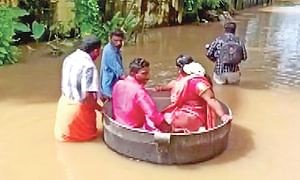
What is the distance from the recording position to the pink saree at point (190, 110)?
5373mm

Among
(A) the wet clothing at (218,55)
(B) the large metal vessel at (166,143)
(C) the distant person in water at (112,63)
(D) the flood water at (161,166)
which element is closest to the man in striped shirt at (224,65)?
(A) the wet clothing at (218,55)

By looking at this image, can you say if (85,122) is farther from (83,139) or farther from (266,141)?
(266,141)

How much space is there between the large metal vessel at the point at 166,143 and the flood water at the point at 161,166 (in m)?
0.08

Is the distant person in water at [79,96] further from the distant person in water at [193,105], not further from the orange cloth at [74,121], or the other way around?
the distant person in water at [193,105]

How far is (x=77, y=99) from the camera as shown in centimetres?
557

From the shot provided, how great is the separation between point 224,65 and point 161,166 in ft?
11.0

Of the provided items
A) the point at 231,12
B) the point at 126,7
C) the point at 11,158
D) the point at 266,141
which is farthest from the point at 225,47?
the point at 231,12

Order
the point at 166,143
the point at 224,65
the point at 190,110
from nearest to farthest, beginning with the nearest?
the point at 166,143 → the point at 190,110 → the point at 224,65

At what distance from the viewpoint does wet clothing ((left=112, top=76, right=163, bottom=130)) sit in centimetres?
523

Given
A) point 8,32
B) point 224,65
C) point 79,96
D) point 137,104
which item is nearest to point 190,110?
point 137,104

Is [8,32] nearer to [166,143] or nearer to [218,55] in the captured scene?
[218,55]

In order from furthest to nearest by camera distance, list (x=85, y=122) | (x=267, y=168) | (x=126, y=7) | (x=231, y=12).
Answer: (x=231, y=12), (x=126, y=7), (x=85, y=122), (x=267, y=168)

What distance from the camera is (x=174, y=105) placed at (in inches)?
218

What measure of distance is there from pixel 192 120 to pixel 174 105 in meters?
0.26
